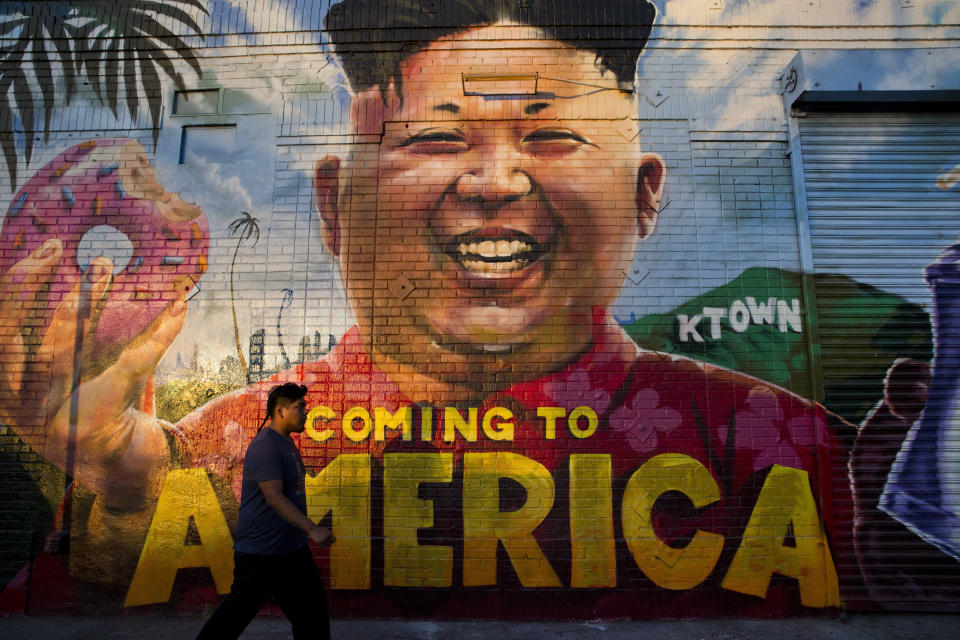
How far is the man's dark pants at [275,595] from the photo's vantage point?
3.19 meters

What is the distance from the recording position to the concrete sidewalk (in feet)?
14.8

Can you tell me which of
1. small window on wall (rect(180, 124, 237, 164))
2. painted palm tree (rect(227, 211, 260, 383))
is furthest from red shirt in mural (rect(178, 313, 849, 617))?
small window on wall (rect(180, 124, 237, 164))

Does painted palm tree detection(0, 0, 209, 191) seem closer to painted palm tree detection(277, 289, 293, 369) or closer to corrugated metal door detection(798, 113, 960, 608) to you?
painted palm tree detection(277, 289, 293, 369)

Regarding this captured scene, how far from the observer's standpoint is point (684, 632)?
A: 15.0 ft

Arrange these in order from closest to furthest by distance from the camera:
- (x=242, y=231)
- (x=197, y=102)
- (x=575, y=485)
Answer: (x=575, y=485) → (x=242, y=231) → (x=197, y=102)

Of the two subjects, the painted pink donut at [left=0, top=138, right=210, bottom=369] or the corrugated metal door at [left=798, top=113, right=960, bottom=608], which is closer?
the corrugated metal door at [left=798, top=113, right=960, bottom=608]

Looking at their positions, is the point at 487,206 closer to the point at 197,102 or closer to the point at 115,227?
the point at 197,102

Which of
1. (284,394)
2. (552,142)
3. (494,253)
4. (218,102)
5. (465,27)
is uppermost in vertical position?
(465,27)

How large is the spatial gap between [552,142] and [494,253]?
47.8 inches

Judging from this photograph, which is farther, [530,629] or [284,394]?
[530,629]

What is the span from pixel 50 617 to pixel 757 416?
6.26 m

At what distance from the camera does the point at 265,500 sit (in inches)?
130

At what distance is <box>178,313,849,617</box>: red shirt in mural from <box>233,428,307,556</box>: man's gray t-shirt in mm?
1693

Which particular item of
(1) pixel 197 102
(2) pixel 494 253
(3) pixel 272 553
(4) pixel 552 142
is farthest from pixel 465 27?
(3) pixel 272 553
